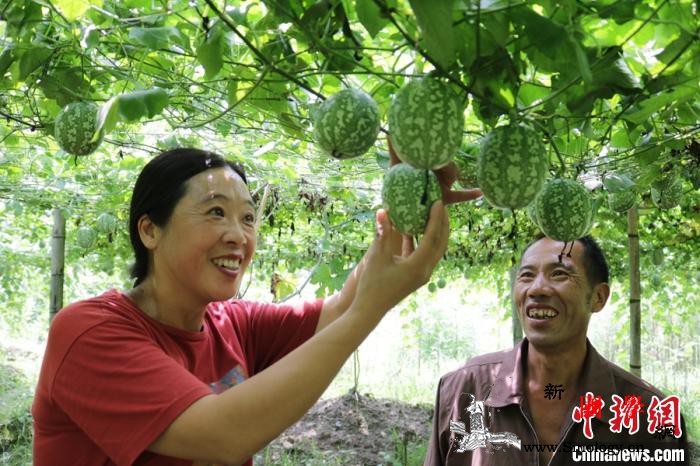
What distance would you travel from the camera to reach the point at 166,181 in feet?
6.51

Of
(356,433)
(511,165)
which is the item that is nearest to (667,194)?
(511,165)

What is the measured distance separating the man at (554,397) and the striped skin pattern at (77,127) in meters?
1.81

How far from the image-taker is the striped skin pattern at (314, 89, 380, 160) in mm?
1438

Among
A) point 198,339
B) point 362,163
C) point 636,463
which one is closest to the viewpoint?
point 198,339

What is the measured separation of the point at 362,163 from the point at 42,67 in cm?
230

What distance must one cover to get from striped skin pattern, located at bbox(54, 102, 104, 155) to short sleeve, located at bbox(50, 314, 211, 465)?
0.68 m

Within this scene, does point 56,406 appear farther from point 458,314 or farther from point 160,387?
point 458,314

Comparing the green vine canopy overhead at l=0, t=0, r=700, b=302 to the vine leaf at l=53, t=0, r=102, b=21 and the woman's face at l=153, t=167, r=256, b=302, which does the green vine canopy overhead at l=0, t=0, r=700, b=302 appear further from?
the woman's face at l=153, t=167, r=256, b=302

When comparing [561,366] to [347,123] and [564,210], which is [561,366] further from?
[347,123]

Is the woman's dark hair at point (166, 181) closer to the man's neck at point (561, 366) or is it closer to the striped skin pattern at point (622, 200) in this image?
the man's neck at point (561, 366)

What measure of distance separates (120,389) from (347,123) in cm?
79

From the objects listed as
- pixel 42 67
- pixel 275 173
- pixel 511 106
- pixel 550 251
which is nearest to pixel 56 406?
pixel 42 67

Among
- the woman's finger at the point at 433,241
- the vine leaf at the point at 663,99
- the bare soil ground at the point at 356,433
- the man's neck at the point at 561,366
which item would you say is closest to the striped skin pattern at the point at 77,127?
the woman's finger at the point at 433,241

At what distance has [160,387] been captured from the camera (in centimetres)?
149
